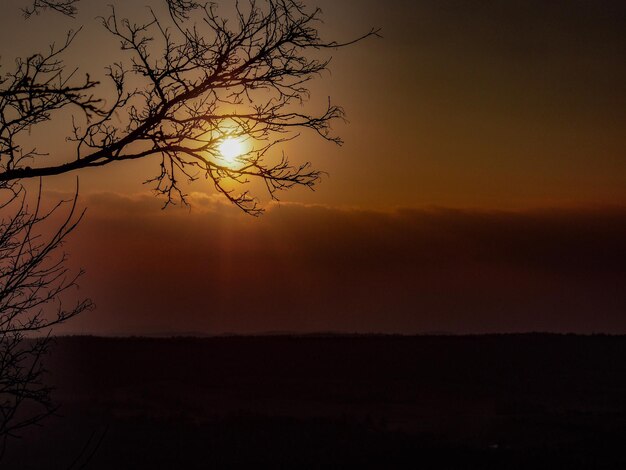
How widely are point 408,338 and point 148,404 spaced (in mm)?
13028

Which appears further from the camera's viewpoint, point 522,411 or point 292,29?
point 522,411

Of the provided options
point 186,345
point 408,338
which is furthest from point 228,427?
point 408,338

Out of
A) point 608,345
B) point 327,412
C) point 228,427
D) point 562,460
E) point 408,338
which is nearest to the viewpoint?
point 562,460

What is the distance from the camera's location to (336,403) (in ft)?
83.5

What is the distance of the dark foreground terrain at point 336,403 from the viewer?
19.0 metres

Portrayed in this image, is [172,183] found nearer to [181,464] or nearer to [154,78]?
[154,78]

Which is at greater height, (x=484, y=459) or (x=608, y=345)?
(x=608, y=345)

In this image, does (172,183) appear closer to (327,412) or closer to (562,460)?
(562,460)

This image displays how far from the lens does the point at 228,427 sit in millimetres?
21875

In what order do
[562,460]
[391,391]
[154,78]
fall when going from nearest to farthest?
[154,78] < [562,460] < [391,391]

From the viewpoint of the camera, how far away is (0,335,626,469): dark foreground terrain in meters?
19.0

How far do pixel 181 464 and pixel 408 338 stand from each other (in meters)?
17.6

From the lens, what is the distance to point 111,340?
33.3m

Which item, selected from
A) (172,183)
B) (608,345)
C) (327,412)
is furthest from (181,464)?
(608,345)
